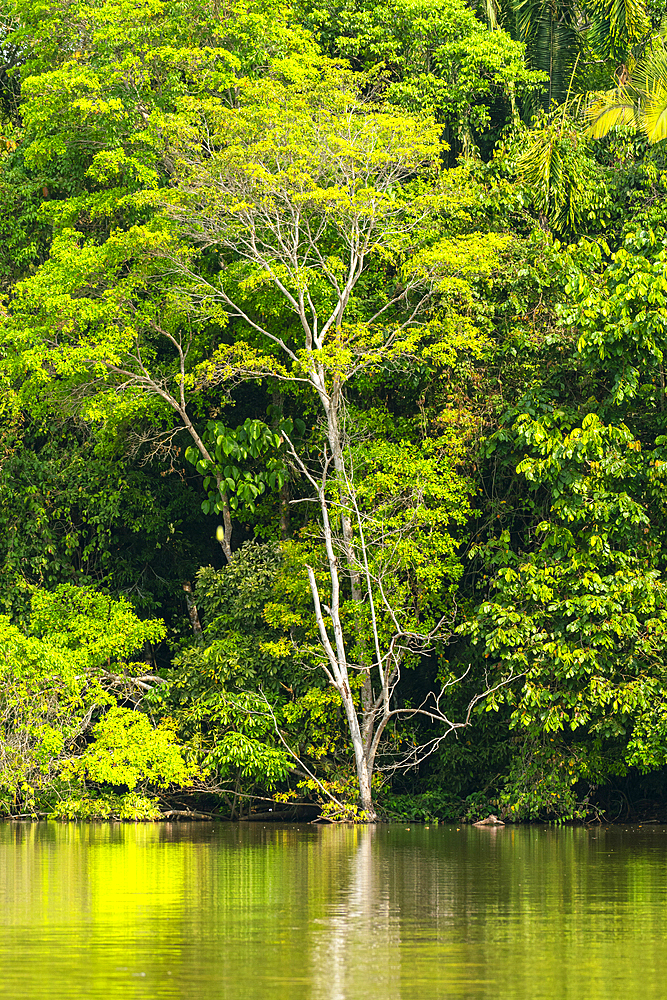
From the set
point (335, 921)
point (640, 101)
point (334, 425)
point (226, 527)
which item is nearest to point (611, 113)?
point (640, 101)

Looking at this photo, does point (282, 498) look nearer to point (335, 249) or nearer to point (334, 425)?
point (334, 425)

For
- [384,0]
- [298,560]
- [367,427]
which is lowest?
[298,560]

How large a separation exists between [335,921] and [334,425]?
13718 mm

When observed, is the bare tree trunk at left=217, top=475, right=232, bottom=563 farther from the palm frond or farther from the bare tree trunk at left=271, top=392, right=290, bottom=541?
the palm frond

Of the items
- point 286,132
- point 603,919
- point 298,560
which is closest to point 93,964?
point 603,919

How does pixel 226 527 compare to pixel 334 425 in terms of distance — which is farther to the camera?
pixel 226 527

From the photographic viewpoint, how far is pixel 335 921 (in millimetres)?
9961

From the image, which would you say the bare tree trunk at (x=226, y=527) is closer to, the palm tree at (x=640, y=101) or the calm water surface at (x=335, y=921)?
the calm water surface at (x=335, y=921)

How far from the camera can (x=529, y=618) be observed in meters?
21.2

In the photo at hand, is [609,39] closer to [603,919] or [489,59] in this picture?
[489,59]

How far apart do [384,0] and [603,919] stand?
22.3 m

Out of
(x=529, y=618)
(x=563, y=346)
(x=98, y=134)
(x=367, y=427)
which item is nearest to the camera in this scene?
(x=529, y=618)

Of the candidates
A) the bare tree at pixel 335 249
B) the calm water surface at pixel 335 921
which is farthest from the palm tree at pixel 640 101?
the calm water surface at pixel 335 921

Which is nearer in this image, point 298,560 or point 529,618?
Result: point 529,618
